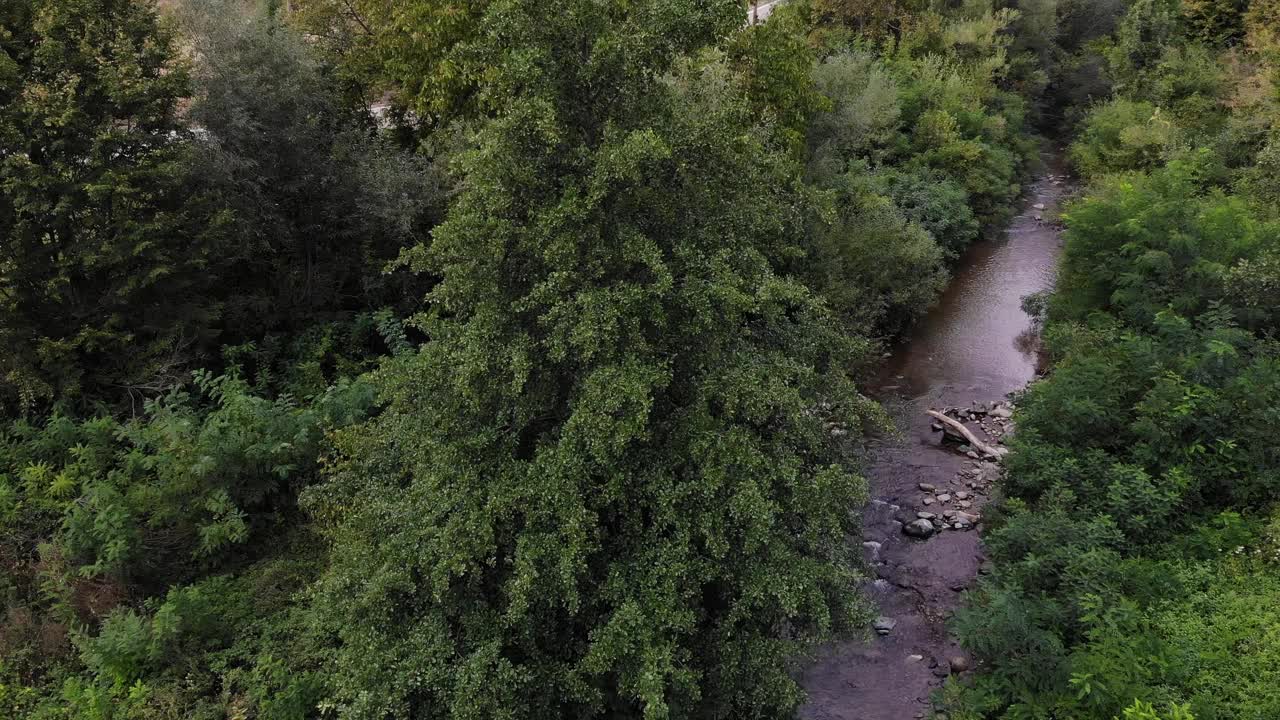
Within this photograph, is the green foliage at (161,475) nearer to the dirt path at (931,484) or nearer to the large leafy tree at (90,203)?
the large leafy tree at (90,203)

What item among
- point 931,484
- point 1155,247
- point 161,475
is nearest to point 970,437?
point 931,484

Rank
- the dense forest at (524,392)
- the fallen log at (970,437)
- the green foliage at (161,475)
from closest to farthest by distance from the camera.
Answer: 1. the dense forest at (524,392)
2. the green foliage at (161,475)
3. the fallen log at (970,437)

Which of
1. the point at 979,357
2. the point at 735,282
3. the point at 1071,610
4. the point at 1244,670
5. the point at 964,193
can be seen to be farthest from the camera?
the point at 964,193

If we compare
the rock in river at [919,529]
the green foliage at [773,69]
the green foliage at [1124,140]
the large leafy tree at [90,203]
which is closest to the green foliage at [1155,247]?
the rock in river at [919,529]

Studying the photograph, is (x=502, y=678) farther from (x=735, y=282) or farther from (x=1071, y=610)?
(x=1071, y=610)

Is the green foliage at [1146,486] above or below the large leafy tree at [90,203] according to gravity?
below

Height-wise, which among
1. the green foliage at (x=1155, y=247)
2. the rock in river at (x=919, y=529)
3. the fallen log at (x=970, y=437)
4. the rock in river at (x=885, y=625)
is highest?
the green foliage at (x=1155, y=247)

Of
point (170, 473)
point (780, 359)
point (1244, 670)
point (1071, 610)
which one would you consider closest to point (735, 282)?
point (780, 359)

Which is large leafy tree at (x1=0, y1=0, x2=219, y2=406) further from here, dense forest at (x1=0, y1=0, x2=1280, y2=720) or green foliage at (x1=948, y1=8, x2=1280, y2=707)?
green foliage at (x1=948, y1=8, x2=1280, y2=707)
